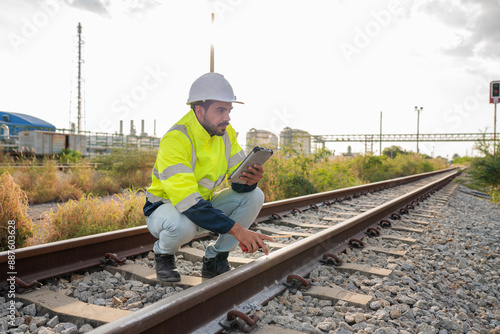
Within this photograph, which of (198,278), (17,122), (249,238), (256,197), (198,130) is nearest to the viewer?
(249,238)

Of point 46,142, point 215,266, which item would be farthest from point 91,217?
point 46,142

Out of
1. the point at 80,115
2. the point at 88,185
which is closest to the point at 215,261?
the point at 88,185

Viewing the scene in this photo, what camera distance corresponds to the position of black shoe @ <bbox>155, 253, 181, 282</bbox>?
2.79 m

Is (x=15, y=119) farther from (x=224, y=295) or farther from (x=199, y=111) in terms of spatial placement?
(x=224, y=295)

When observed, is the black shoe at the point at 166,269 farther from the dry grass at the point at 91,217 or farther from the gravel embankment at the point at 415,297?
the dry grass at the point at 91,217

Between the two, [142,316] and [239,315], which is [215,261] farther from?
[142,316]

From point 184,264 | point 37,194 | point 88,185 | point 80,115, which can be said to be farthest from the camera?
point 80,115

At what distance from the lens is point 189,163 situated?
2.63 meters

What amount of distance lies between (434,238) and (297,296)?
307 centimetres

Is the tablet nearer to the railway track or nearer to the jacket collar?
the jacket collar

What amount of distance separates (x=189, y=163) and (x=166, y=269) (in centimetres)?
85

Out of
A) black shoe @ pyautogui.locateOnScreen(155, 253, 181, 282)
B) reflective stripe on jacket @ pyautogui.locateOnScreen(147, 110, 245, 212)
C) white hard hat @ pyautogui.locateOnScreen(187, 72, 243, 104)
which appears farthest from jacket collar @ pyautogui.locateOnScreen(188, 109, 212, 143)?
black shoe @ pyautogui.locateOnScreen(155, 253, 181, 282)

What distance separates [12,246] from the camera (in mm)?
3611

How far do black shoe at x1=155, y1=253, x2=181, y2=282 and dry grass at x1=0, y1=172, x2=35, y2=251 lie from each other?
1984mm
